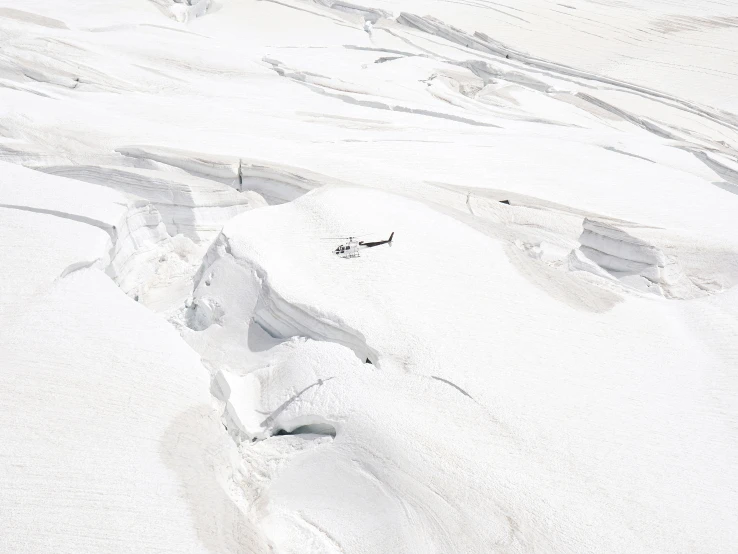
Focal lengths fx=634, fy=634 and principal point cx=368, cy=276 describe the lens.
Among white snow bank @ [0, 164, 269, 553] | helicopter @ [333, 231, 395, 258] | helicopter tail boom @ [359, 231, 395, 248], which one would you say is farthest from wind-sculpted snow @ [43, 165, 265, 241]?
helicopter tail boom @ [359, 231, 395, 248]

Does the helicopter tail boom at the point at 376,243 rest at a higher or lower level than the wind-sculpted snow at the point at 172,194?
higher

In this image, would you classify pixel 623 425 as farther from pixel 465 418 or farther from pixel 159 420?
pixel 159 420

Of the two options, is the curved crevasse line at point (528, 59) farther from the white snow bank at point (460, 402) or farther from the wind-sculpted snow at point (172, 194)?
the wind-sculpted snow at point (172, 194)

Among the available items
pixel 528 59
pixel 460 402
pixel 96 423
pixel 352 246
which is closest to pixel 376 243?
pixel 352 246

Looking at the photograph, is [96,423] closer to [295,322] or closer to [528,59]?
[295,322]

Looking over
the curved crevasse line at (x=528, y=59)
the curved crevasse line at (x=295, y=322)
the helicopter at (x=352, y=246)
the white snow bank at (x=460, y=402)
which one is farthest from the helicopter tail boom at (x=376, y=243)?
the curved crevasse line at (x=528, y=59)
